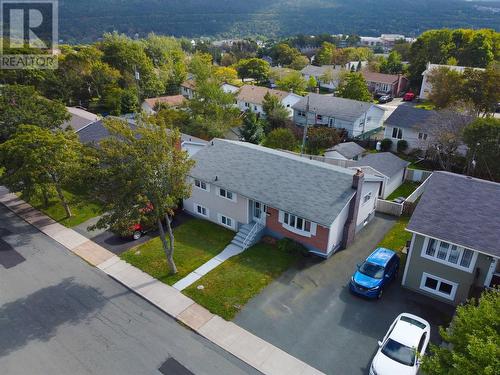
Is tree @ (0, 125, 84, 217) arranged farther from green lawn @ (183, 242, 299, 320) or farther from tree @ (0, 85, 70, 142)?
green lawn @ (183, 242, 299, 320)

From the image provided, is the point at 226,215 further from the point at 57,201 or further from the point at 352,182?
the point at 57,201

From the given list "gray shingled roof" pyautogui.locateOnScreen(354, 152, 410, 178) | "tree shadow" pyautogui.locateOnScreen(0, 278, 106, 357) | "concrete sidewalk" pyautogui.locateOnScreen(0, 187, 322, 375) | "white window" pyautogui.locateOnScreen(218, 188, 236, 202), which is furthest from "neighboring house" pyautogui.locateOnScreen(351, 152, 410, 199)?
"tree shadow" pyautogui.locateOnScreen(0, 278, 106, 357)

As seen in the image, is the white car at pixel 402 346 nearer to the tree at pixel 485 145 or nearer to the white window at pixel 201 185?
the white window at pixel 201 185

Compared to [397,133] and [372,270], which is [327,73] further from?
[372,270]

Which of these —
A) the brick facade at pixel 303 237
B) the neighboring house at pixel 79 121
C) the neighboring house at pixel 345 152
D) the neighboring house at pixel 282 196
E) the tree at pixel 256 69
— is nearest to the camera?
the brick facade at pixel 303 237

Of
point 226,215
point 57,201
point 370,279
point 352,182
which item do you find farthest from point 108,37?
point 370,279

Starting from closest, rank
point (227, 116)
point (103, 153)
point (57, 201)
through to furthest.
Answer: point (103, 153) < point (57, 201) < point (227, 116)

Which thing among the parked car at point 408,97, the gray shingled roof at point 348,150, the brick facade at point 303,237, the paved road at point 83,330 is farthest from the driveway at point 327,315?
the parked car at point 408,97
